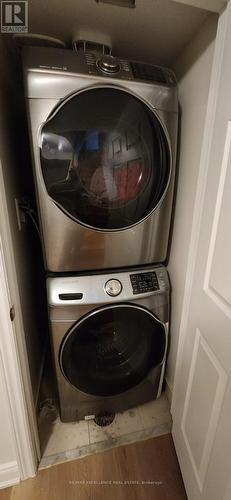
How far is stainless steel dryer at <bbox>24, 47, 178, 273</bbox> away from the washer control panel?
101 millimetres

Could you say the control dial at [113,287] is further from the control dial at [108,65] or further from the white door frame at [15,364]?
the control dial at [108,65]

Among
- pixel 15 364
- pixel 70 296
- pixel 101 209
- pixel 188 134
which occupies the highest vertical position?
pixel 188 134

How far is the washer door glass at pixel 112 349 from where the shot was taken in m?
1.11

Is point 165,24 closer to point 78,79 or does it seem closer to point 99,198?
point 78,79

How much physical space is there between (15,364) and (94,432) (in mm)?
743

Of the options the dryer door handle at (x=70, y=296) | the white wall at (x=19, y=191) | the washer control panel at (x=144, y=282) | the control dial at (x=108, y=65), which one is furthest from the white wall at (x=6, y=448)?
the control dial at (x=108, y=65)

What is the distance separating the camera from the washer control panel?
3.61 ft

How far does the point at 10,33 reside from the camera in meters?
0.86

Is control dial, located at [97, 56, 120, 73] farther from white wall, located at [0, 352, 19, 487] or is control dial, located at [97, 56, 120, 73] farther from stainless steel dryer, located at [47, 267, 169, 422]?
white wall, located at [0, 352, 19, 487]

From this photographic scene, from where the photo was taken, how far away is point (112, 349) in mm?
1240

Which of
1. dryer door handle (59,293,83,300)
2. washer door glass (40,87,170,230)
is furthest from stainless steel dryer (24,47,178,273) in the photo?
dryer door handle (59,293,83,300)

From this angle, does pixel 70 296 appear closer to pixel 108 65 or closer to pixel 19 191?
pixel 19 191

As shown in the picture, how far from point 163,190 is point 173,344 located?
0.87 meters

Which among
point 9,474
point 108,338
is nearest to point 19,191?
point 108,338
